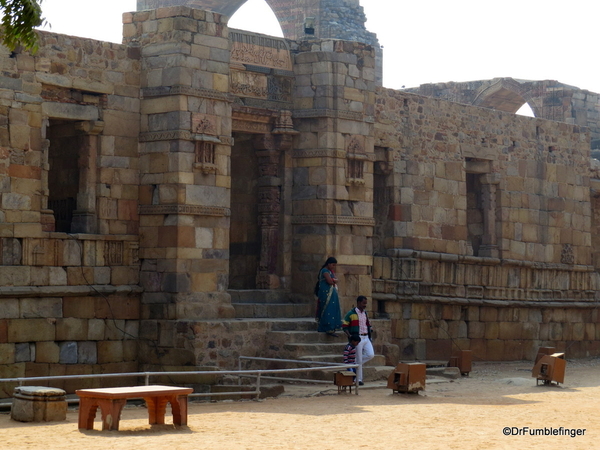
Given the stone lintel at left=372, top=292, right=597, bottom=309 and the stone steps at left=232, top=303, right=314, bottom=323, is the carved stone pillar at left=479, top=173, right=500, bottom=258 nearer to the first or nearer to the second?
the stone lintel at left=372, top=292, right=597, bottom=309

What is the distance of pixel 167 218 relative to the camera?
16.9 m

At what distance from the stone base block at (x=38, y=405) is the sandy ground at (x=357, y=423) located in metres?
0.14

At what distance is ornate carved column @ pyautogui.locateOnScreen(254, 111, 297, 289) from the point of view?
18.9m

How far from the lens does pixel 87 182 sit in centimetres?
1689

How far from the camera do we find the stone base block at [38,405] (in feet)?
42.4

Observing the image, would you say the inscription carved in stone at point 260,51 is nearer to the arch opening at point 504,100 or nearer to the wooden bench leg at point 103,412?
the wooden bench leg at point 103,412

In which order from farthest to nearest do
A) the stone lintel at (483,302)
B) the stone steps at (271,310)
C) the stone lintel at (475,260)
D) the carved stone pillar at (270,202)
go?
the stone lintel at (475,260) < the stone lintel at (483,302) < the carved stone pillar at (270,202) < the stone steps at (271,310)

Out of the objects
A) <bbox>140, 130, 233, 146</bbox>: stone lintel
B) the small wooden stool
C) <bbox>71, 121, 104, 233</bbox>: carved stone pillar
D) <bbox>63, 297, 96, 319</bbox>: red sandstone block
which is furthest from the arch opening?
<bbox>63, 297, 96, 319</bbox>: red sandstone block

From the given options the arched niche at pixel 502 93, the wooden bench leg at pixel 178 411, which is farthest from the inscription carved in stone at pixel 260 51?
the arched niche at pixel 502 93

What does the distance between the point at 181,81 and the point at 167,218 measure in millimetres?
1877

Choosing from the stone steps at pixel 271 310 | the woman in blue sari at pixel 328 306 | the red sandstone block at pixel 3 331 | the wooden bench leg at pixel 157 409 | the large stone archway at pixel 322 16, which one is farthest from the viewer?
the large stone archway at pixel 322 16

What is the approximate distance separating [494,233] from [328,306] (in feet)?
21.6

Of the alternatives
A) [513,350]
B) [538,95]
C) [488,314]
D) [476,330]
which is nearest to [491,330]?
[488,314]

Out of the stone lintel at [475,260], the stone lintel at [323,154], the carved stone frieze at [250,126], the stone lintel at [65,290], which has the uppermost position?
the carved stone frieze at [250,126]
